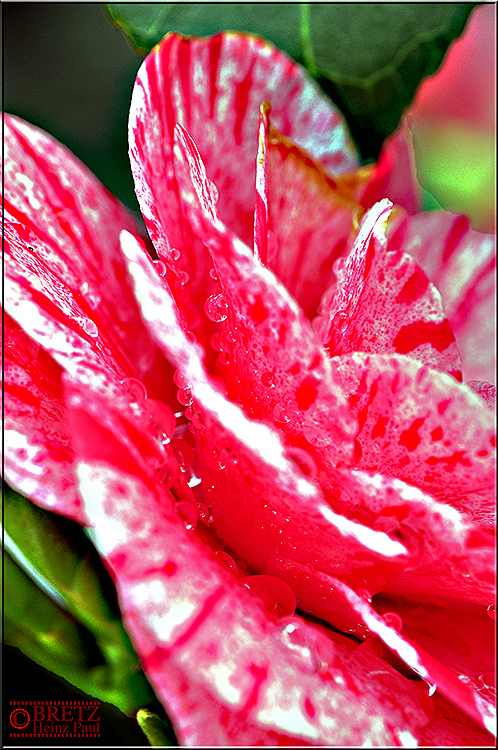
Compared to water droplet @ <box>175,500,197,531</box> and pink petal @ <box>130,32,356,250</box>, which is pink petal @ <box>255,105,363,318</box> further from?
water droplet @ <box>175,500,197,531</box>

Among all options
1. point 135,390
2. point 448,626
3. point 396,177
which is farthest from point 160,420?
point 396,177

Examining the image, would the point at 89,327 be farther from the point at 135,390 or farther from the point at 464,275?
the point at 464,275

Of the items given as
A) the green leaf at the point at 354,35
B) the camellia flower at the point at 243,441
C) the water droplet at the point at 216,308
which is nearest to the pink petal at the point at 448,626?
the camellia flower at the point at 243,441

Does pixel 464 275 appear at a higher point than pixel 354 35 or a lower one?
lower

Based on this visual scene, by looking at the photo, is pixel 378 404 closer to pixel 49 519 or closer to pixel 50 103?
pixel 49 519

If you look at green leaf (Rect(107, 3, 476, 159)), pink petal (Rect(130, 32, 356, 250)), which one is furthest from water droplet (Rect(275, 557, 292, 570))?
green leaf (Rect(107, 3, 476, 159))

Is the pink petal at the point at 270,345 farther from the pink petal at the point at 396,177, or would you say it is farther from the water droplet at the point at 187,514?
the pink petal at the point at 396,177
